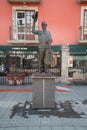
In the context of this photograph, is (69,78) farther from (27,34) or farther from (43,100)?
(43,100)

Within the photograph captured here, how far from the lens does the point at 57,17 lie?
1566 cm

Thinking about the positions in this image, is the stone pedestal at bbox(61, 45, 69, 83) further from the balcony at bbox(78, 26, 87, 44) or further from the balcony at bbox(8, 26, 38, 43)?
the balcony at bbox(8, 26, 38, 43)

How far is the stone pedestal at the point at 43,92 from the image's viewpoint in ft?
24.6

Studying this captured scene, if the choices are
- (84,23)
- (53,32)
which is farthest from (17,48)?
(84,23)

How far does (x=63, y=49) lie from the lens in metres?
15.6

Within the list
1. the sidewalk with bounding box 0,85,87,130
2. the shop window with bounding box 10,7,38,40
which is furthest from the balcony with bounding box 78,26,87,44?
the sidewalk with bounding box 0,85,87,130

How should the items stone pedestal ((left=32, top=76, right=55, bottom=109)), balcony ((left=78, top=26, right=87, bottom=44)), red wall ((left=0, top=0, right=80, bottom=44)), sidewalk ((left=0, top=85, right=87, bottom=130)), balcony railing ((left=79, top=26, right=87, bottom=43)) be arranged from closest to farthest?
sidewalk ((left=0, top=85, right=87, bottom=130)), stone pedestal ((left=32, top=76, right=55, bottom=109)), balcony ((left=78, top=26, right=87, bottom=44)), balcony railing ((left=79, top=26, right=87, bottom=43)), red wall ((left=0, top=0, right=80, bottom=44))

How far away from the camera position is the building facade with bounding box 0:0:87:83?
15.5 metres

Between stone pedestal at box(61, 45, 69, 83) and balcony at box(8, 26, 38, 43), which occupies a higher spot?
balcony at box(8, 26, 38, 43)

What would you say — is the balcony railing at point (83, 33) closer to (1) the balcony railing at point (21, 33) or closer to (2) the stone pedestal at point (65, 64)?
(2) the stone pedestal at point (65, 64)

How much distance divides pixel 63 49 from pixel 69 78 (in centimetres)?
235

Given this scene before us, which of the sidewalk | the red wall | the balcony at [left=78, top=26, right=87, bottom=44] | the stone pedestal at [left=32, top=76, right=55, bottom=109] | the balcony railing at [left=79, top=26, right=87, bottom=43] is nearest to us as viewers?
the sidewalk

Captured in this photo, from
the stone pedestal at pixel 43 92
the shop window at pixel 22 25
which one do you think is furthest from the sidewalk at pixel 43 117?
the shop window at pixel 22 25

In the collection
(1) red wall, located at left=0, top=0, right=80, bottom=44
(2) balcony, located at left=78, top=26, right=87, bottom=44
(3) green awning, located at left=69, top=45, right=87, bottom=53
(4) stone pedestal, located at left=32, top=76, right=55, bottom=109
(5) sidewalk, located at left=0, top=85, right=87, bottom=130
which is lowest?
(5) sidewalk, located at left=0, top=85, right=87, bottom=130
